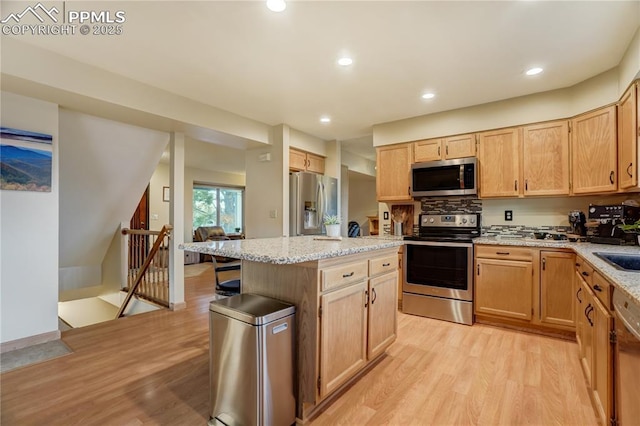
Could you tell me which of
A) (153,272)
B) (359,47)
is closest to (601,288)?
(359,47)

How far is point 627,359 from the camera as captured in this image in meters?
1.18

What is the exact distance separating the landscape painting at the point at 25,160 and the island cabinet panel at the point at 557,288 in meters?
4.64

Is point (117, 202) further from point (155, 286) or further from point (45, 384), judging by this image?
point (45, 384)

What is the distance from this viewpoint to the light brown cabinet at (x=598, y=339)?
1.43 meters

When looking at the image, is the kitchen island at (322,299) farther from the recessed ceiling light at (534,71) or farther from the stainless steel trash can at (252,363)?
the recessed ceiling light at (534,71)

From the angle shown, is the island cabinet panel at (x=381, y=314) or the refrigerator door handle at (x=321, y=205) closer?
the island cabinet panel at (x=381, y=314)

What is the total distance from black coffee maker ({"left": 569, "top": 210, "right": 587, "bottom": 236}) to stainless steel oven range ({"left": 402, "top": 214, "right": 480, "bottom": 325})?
892 millimetres

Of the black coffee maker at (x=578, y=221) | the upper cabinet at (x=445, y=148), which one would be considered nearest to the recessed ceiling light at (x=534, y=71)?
the upper cabinet at (x=445, y=148)

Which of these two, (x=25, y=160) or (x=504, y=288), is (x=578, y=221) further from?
(x=25, y=160)

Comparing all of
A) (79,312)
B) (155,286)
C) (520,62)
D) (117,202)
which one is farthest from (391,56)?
(79,312)

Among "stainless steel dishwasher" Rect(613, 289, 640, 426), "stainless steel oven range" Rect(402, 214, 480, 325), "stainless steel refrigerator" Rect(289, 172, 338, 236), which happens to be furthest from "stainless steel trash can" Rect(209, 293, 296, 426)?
"stainless steel refrigerator" Rect(289, 172, 338, 236)

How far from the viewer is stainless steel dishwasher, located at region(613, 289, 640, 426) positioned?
108 cm

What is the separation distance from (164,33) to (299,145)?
8.54 ft

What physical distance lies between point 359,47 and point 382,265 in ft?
5.56
